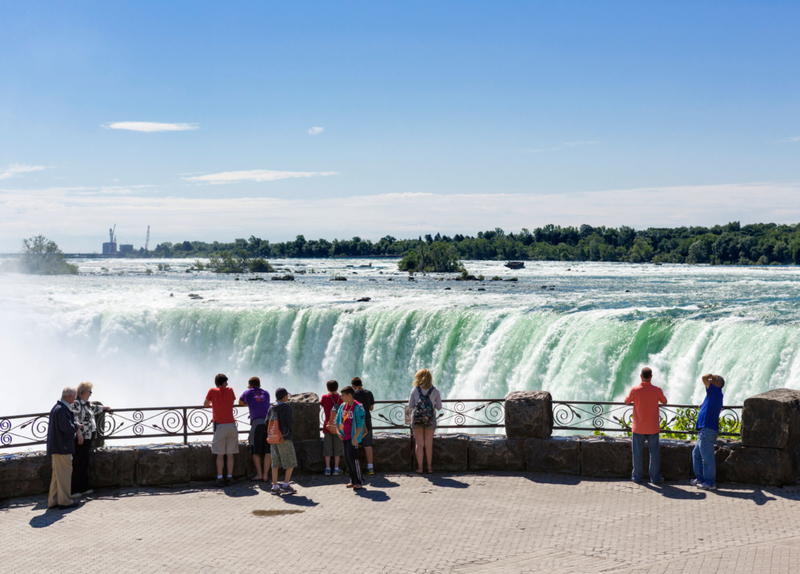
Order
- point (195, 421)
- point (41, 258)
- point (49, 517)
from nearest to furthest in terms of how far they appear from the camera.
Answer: point (49, 517) < point (195, 421) < point (41, 258)

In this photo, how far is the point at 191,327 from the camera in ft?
88.3

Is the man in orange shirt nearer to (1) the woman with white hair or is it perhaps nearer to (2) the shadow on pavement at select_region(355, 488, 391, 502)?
(2) the shadow on pavement at select_region(355, 488, 391, 502)

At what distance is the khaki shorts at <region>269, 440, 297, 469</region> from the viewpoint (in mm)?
8438

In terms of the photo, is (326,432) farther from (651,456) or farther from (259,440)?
(651,456)

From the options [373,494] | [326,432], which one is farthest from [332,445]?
[373,494]

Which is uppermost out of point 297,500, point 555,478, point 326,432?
point 326,432

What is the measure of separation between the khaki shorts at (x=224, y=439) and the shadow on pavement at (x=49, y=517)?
168 centimetres

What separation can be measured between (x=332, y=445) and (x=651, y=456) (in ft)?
12.8

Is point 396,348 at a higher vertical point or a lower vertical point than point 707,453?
lower

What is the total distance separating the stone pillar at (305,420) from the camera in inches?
362

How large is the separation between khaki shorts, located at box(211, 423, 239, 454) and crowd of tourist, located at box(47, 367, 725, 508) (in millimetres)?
12

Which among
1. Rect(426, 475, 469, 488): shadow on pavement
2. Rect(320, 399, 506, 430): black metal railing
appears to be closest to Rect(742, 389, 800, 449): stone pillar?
Rect(320, 399, 506, 430): black metal railing

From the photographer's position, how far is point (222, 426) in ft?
28.8

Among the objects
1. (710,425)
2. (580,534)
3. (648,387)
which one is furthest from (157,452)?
(710,425)
